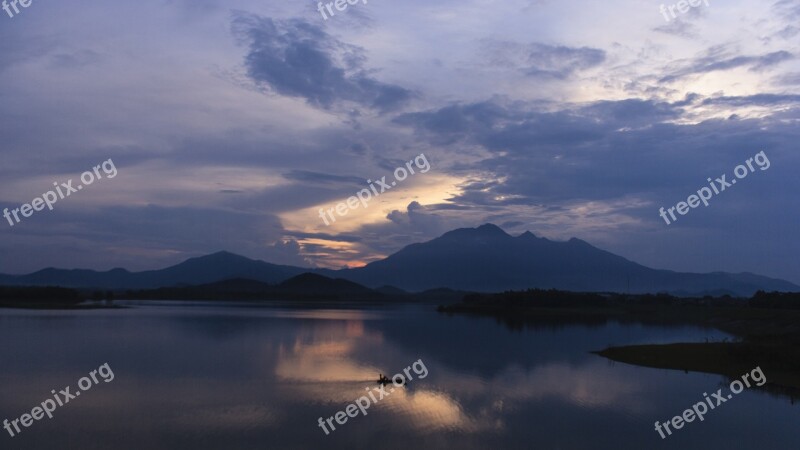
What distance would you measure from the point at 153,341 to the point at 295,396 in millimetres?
18392

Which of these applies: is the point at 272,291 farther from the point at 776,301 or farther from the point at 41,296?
the point at 776,301

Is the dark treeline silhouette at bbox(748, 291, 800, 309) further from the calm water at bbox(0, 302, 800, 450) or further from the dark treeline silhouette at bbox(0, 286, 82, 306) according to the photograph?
the dark treeline silhouette at bbox(0, 286, 82, 306)

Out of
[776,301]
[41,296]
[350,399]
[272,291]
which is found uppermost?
[41,296]

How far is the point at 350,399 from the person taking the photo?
1983 cm

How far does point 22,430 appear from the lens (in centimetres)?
1509

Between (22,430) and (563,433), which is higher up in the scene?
(22,430)

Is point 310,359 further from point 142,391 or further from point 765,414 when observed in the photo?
point 765,414

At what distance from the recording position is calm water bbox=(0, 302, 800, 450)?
15.3 metres

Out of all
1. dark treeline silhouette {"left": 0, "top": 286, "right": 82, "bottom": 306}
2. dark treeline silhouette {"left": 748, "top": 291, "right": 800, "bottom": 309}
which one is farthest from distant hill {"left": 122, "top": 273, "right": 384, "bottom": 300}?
dark treeline silhouette {"left": 748, "top": 291, "right": 800, "bottom": 309}

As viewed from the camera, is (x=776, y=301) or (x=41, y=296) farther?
(x=41, y=296)

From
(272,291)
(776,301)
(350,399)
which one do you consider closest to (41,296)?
(272,291)

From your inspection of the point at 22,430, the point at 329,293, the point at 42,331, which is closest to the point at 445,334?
the point at 42,331

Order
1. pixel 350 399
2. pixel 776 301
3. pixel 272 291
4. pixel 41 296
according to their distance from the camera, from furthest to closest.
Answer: pixel 272 291 → pixel 41 296 → pixel 776 301 → pixel 350 399

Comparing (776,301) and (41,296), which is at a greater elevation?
(41,296)
